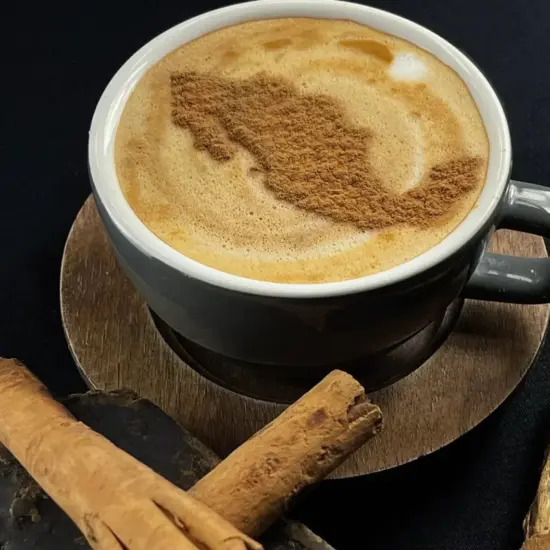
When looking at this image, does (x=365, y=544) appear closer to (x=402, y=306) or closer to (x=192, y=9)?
(x=402, y=306)

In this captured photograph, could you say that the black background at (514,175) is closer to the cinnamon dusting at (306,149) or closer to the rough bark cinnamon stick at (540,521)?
the rough bark cinnamon stick at (540,521)

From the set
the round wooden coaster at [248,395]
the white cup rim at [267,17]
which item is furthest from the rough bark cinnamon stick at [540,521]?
the white cup rim at [267,17]

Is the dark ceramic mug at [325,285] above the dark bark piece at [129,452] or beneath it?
above

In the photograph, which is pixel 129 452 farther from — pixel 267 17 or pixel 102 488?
pixel 267 17

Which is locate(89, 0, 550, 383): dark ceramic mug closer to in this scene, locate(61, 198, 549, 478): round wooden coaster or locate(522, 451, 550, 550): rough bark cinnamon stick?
locate(61, 198, 549, 478): round wooden coaster

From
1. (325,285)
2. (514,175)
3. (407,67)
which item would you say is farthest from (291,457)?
(514,175)

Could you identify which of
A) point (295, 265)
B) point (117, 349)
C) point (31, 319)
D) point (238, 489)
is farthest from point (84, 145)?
point (238, 489)

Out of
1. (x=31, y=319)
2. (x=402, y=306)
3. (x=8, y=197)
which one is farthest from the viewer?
(x=8, y=197)
